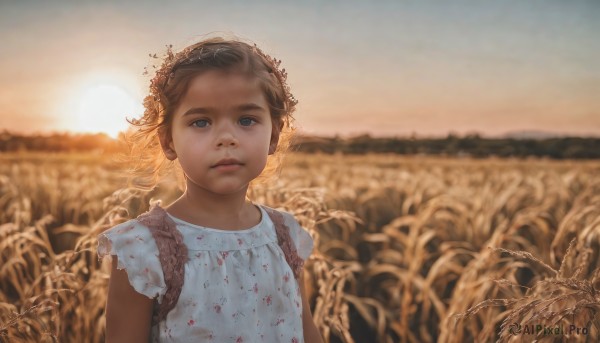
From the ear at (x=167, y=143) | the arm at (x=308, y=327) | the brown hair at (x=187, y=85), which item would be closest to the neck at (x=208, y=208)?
the ear at (x=167, y=143)

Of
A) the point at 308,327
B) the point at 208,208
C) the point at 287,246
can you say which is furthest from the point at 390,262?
the point at 208,208

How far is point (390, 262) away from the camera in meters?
4.16

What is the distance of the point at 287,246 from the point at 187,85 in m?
0.56

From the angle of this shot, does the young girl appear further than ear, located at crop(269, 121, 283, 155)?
No

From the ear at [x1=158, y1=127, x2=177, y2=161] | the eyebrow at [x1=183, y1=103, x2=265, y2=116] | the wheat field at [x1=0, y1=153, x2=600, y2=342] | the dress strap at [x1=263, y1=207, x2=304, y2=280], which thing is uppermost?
the eyebrow at [x1=183, y1=103, x2=265, y2=116]

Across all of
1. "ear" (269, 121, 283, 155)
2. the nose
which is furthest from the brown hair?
the nose

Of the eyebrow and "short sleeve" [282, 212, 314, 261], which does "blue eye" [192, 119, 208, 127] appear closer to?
the eyebrow

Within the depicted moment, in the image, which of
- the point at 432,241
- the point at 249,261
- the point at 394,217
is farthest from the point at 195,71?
the point at 394,217

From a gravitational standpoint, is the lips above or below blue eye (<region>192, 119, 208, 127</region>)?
below

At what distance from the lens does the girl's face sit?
1525mm

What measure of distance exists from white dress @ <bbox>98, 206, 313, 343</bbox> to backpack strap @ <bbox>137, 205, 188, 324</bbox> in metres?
0.01

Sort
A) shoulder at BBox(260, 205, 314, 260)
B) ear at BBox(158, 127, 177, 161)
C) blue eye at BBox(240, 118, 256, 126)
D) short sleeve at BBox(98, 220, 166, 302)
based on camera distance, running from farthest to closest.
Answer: shoulder at BBox(260, 205, 314, 260), ear at BBox(158, 127, 177, 161), blue eye at BBox(240, 118, 256, 126), short sleeve at BBox(98, 220, 166, 302)

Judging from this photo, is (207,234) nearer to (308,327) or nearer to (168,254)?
(168,254)

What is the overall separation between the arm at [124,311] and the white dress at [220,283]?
37 mm
